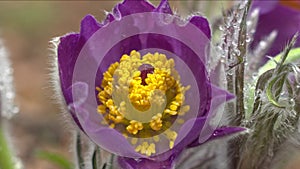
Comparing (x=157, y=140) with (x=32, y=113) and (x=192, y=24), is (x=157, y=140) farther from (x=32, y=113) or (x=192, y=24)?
(x=32, y=113)

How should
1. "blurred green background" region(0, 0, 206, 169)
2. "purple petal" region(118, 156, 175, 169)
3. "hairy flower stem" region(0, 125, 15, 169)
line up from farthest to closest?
"blurred green background" region(0, 0, 206, 169) → "hairy flower stem" region(0, 125, 15, 169) → "purple petal" region(118, 156, 175, 169)

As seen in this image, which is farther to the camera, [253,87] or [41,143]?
[41,143]

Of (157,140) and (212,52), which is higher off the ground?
(212,52)

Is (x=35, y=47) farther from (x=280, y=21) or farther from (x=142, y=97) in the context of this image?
(x=142, y=97)

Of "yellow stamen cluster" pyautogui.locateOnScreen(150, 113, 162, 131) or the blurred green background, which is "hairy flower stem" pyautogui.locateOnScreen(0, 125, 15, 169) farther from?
the blurred green background

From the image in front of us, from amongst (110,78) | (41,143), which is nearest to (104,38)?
(110,78)

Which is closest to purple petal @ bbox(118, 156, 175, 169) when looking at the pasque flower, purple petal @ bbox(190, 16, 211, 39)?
the pasque flower

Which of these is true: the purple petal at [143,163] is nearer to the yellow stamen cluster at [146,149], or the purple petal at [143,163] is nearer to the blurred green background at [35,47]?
the yellow stamen cluster at [146,149]

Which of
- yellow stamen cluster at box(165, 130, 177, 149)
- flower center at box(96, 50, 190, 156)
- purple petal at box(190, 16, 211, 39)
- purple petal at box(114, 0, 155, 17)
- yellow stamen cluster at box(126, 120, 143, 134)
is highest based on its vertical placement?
purple petal at box(114, 0, 155, 17)

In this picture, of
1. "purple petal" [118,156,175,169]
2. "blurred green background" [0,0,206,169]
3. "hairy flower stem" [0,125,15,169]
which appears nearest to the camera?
Result: "purple petal" [118,156,175,169]
